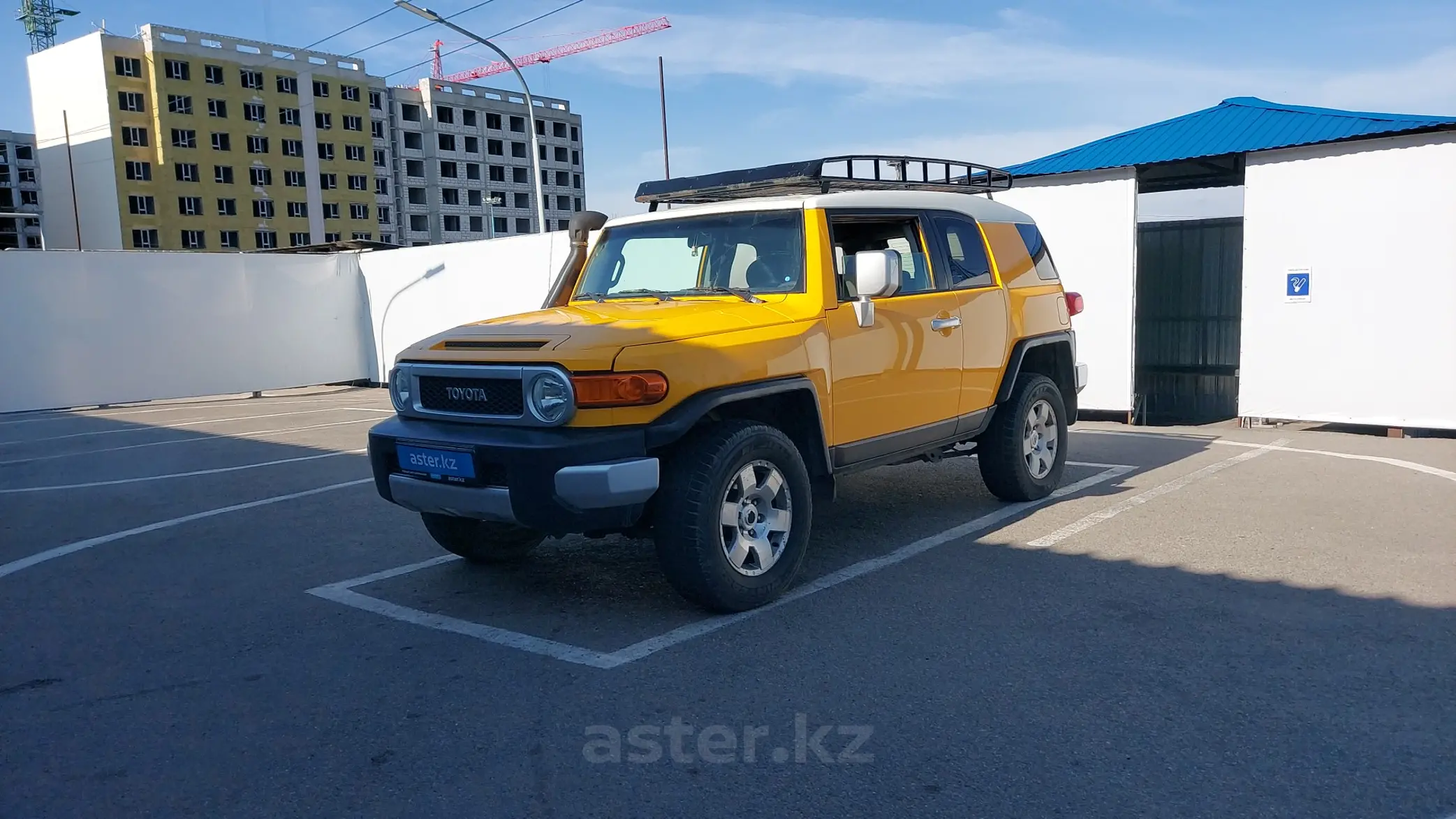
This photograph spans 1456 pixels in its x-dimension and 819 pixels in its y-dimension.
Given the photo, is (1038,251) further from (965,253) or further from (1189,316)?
(1189,316)

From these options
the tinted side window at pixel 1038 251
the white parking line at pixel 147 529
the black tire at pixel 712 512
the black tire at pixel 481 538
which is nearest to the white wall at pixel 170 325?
the white parking line at pixel 147 529

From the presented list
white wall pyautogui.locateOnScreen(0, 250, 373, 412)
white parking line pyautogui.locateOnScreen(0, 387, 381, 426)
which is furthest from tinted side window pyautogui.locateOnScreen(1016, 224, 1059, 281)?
white wall pyautogui.locateOnScreen(0, 250, 373, 412)

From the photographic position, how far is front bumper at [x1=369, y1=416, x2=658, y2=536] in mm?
4453

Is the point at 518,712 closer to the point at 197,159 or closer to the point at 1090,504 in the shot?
the point at 1090,504

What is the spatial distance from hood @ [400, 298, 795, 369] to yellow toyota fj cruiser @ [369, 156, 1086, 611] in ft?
0.05

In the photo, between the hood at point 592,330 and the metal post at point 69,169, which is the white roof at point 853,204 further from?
the metal post at point 69,169

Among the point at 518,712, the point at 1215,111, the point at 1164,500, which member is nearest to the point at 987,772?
the point at 518,712

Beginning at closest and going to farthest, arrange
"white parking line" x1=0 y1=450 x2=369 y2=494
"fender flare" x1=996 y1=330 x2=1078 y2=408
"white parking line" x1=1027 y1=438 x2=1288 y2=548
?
"white parking line" x1=1027 y1=438 x2=1288 y2=548 < "fender flare" x1=996 y1=330 x2=1078 y2=408 < "white parking line" x1=0 y1=450 x2=369 y2=494

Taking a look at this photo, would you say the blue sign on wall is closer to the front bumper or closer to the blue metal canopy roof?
the blue metal canopy roof

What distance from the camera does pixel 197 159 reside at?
244 ft

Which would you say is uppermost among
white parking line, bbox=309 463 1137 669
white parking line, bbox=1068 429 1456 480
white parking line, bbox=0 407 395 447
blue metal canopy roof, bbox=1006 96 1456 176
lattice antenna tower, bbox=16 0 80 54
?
lattice antenna tower, bbox=16 0 80 54

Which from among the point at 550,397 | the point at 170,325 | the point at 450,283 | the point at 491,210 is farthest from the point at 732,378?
the point at 491,210

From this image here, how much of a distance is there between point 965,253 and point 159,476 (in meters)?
7.62

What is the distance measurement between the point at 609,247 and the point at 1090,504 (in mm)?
3701
